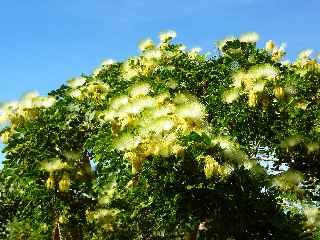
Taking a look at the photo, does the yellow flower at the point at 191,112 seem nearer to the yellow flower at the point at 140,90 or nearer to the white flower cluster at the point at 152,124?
the white flower cluster at the point at 152,124

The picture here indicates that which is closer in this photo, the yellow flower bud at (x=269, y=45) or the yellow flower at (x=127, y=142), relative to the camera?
the yellow flower at (x=127, y=142)

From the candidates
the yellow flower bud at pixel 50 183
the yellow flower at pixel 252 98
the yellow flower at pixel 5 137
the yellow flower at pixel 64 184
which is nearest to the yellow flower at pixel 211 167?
the yellow flower at pixel 252 98

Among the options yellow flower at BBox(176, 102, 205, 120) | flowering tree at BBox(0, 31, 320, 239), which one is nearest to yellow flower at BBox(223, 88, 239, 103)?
flowering tree at BBox(0, 31, 320, 239)

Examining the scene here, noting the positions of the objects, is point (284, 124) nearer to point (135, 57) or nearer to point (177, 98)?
point (177, 98)

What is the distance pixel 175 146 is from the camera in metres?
7.86

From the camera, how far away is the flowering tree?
8242 millimetres

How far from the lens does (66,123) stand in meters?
11.3

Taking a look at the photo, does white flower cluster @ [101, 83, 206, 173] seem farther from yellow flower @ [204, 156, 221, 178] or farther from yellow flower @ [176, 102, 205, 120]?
yellow flower @ [204, 156, 221, 178]

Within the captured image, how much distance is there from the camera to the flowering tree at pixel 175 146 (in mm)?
8242

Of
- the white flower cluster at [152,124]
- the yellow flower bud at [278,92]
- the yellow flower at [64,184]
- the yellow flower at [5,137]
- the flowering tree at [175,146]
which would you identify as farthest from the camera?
the yellow flower at [5,137]

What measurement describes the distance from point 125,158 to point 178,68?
4.13 meters

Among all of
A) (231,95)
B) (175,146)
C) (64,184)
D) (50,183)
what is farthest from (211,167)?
(50,183)

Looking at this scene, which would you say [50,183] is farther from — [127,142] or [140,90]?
[127,142]

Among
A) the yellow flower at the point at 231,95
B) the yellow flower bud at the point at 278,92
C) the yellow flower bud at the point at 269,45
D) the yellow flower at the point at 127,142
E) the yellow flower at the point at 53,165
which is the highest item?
the yellow flower bud at the point at 269,45
